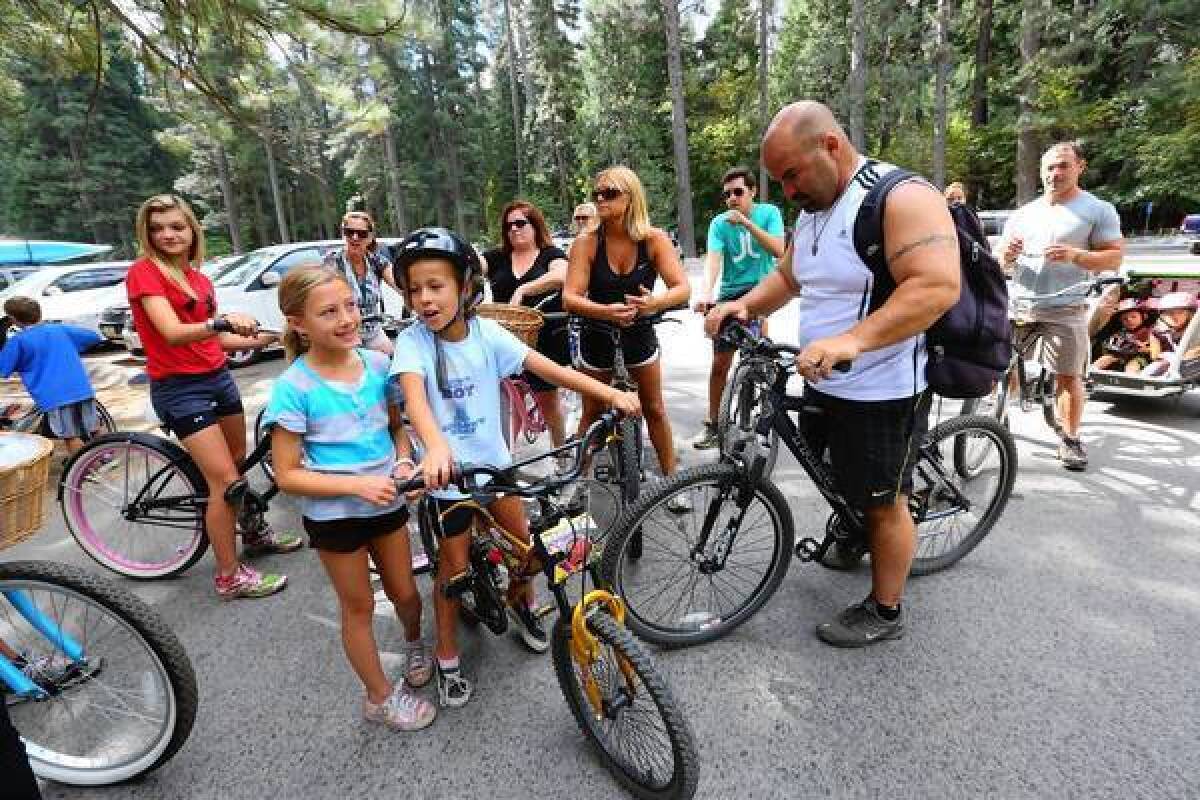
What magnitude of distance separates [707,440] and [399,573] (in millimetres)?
3045

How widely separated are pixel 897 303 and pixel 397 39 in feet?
13.4

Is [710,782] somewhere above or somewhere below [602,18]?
below

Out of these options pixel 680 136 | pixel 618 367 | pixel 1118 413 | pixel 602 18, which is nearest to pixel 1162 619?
pixel 618 367

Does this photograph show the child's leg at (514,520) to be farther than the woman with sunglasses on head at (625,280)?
No

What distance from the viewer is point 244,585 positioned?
3.12 meters

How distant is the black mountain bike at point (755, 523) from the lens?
2424 mm

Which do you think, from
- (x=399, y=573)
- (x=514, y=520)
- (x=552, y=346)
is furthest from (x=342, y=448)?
(x=552, y=346)

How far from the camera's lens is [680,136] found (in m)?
20.8

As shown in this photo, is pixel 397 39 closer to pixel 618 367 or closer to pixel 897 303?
pixel 618 367

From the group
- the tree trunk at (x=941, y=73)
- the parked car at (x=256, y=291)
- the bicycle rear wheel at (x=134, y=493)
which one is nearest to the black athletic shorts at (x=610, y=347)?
the bicycle rear wheel at (x=134, y=493)

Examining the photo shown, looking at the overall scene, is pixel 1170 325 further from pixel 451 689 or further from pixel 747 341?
pixel 451 689

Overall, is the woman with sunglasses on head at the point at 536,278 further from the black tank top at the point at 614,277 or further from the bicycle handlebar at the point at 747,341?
the bicycle handlebar at the point at 747,341

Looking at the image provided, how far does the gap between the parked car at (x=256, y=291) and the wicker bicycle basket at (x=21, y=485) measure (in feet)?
22.9

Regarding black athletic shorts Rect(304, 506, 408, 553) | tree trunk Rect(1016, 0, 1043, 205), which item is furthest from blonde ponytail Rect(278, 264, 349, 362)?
tree trunk Rect(1016, 0, 1043, 205)
